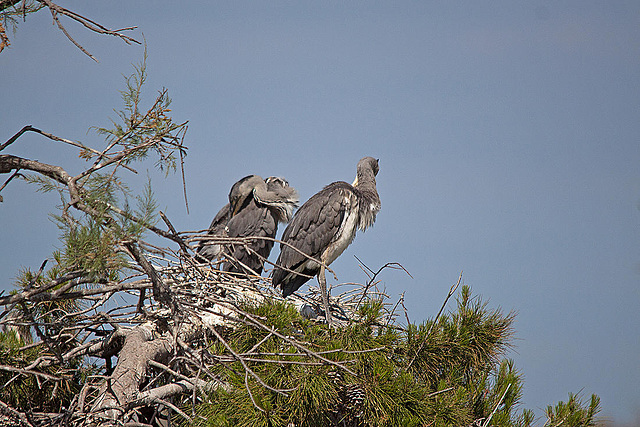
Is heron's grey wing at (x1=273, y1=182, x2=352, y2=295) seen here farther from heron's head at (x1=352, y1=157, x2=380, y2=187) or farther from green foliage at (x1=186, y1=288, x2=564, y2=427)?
green foliage at (x1=186, y1=288, x2=564, y2=427)

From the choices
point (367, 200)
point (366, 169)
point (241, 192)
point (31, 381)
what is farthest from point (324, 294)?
point (31, 381)

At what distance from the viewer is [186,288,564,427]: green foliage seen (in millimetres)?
2807

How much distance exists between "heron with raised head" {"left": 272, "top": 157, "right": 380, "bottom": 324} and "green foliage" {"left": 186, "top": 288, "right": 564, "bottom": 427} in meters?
1.63

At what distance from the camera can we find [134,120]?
2551 millimetres

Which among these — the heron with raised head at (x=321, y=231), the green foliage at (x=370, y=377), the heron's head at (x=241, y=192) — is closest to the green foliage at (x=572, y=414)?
the green foliage at (x=370, y=377)

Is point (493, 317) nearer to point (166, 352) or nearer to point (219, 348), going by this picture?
point (219, 348)

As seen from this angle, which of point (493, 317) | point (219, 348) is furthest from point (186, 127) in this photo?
point (493, 317)

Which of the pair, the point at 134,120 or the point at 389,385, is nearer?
the point at 134,120

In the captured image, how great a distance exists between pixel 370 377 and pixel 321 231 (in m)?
2.46

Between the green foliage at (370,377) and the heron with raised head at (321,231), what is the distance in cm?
163

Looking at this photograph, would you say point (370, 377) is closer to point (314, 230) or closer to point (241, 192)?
point (314, 230)

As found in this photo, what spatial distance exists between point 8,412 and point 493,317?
2856mm

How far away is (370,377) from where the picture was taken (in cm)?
297

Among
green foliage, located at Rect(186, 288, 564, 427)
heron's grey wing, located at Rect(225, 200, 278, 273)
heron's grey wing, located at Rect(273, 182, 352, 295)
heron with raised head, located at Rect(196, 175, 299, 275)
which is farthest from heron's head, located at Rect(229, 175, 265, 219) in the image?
green foliage, located at Rect(186, 288, 564, 427)
